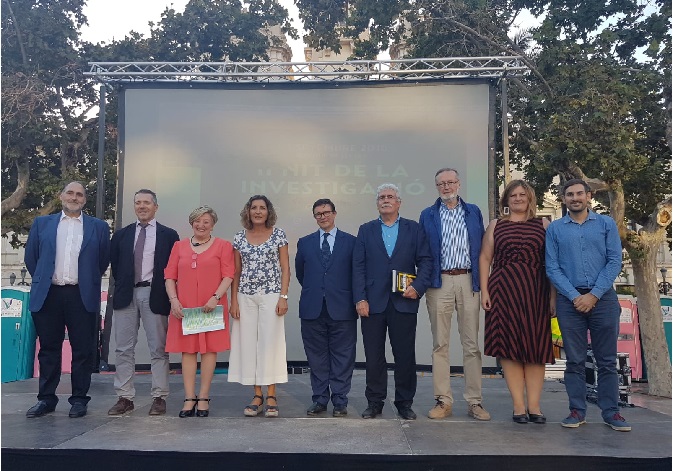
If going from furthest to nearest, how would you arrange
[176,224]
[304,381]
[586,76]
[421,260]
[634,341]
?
1. [634,341]
2. [586,76]
3. [176,224]
4. [304,381]
5. [421,260]

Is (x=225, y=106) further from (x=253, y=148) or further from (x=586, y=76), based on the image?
(x=586, y=76)

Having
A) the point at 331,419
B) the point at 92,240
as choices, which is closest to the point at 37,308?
the point at 92,240

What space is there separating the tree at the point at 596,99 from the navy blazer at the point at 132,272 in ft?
17.2

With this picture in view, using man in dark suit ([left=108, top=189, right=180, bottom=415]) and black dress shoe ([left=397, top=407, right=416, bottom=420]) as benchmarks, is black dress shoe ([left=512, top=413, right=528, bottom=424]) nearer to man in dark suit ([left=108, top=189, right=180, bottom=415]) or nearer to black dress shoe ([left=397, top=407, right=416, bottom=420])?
black dress shoe ([left=397, top=407, right=416, bottom=420])

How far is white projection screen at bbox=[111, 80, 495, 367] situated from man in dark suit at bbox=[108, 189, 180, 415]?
2.16 metres

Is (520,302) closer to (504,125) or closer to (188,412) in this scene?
(188,412)

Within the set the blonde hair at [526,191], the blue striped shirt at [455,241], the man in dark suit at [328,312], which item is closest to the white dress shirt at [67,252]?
the man in dark suit at [328,312]

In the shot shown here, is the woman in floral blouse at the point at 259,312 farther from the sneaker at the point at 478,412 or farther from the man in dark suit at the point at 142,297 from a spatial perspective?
the sneaker at the point at 478,412

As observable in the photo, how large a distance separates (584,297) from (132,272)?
9.55 feet

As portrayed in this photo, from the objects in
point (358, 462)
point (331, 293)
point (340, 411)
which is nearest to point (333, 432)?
point (340, 411)

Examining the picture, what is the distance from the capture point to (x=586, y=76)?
7305 millimetres

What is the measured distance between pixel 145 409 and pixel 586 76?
257 inches

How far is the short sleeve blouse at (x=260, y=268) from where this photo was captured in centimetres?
379

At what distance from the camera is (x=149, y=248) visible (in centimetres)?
393
